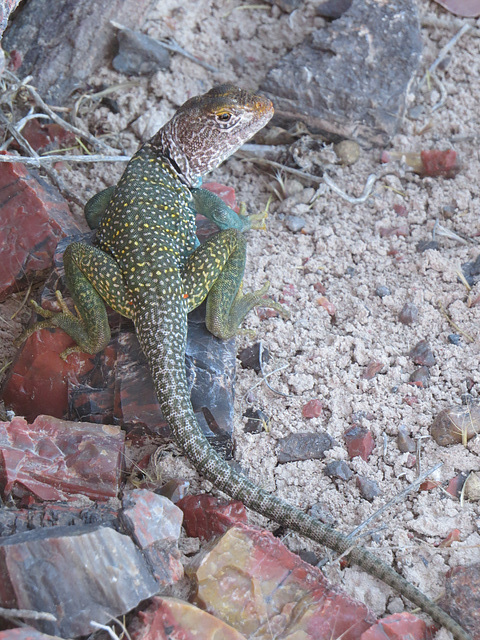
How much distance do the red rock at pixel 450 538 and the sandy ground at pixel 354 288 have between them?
29 mm

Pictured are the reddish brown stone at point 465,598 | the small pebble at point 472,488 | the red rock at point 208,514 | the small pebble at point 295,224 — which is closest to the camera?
the reddish brown stone at point 465,598

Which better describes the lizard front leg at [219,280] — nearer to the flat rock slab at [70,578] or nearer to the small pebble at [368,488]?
the small pebble at [368,488]

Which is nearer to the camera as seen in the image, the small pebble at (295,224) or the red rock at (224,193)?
the red rock at (224,193)

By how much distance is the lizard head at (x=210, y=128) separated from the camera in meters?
4.39

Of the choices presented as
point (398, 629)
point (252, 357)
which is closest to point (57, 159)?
point (252, 357)

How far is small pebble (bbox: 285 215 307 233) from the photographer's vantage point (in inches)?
214

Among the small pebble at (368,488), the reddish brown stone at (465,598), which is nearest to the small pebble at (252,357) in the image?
the small pebble at (368,488)

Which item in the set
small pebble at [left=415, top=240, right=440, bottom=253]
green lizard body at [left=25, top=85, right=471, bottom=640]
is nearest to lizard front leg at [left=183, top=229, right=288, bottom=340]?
green lizard body at [left=25, top=85, right=471, bottom=640]

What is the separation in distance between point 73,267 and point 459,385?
2.48m

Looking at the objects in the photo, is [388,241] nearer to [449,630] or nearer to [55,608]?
[449,630]

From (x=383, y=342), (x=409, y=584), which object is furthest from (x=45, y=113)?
(x=409, y=584)

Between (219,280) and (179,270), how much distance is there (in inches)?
11.2

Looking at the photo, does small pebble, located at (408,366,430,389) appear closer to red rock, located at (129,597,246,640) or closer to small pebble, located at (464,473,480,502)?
small pebble, located at (464,473,480,502)

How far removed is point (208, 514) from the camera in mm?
3459
